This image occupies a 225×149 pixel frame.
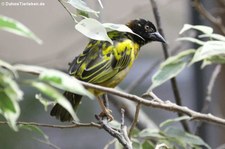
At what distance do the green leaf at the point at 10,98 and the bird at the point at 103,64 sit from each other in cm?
95

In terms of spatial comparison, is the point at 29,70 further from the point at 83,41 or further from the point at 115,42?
the point at 83,41

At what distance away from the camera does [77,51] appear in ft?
12.1

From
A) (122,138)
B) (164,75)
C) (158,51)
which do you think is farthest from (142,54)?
(122,138)

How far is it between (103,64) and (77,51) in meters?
1.63

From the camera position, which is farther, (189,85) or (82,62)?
(189,85)

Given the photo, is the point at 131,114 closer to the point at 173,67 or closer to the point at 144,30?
the point at 144,30

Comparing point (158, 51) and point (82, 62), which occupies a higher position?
point (82, 62)

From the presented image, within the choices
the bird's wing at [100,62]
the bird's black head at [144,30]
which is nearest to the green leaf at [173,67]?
the bird's wing at [100,62]

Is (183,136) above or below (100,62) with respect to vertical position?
below

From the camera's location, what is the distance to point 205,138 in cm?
279

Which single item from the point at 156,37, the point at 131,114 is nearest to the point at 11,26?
the point at 156,37

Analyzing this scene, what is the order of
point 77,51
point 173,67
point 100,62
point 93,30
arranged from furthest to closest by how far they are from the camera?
point 77,51, point 100,62, point 173,67, point 93,30

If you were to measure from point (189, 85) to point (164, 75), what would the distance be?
191cm

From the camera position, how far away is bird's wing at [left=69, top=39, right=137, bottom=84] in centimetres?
198
